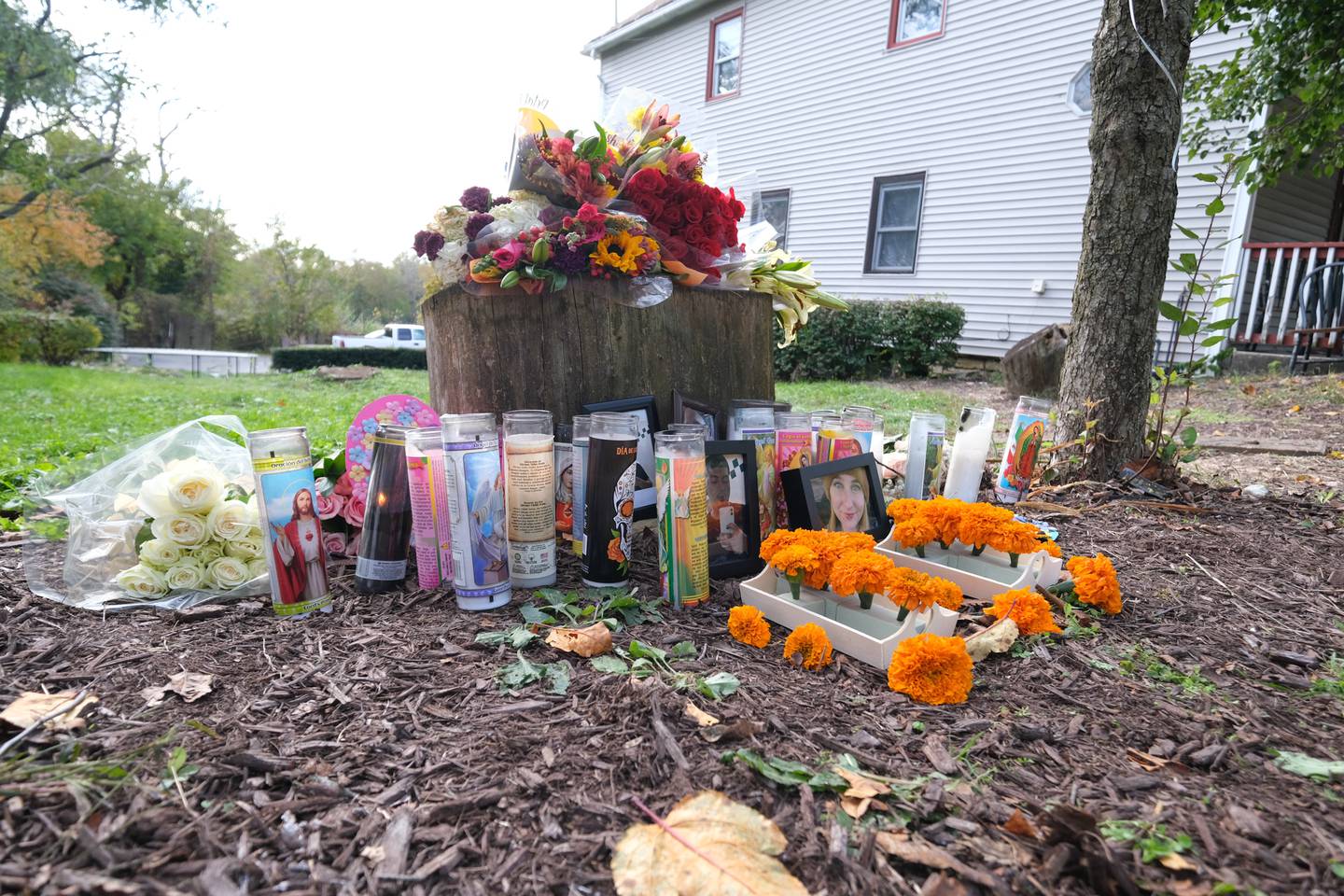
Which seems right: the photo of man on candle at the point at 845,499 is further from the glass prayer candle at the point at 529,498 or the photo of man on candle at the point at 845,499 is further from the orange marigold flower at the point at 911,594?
the glass prayer candle at the point at 529,498

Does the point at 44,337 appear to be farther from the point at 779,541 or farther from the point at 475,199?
the point at 779,541

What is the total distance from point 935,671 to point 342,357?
822 inches

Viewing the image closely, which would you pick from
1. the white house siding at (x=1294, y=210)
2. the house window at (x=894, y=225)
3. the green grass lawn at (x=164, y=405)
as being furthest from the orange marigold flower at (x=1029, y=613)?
the house window at (x=894, y=225)

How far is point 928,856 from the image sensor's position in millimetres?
1016

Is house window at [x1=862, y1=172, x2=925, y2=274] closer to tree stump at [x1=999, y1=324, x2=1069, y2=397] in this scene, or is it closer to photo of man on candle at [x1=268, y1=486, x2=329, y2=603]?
tree stump at [x1=999, y1=324, x2=1069, y2=397]

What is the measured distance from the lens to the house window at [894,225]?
422 inches

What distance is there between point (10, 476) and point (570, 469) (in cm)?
290

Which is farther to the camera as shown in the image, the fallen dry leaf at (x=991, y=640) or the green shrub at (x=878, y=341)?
the green shrub at (x=878, y=341)

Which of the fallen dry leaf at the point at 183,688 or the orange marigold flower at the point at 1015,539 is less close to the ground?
the orange marigold flower at the point at 1015,539

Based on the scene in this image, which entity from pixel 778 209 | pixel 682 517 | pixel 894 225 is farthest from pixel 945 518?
pixel 778 209

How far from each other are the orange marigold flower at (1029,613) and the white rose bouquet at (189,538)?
1.99 metres

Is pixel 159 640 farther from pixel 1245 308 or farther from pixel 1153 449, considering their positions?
pixel 1245 308

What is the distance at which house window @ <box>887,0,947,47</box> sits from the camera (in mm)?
10133

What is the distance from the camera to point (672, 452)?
5.99ft
